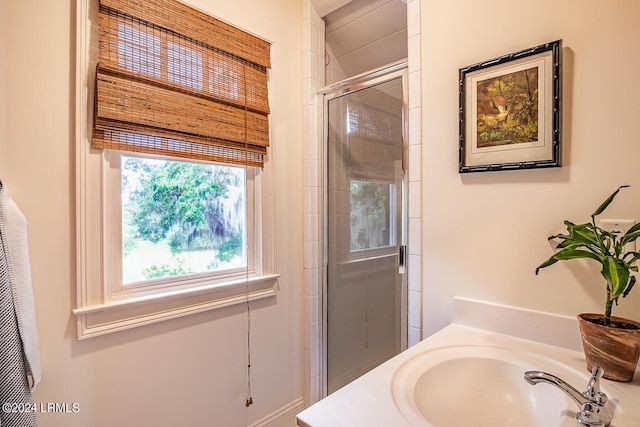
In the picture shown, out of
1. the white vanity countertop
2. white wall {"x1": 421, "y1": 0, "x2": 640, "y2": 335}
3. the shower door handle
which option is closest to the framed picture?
white wall {"x1": 421, "y1": 0, "x2": 640, "y2": 335}

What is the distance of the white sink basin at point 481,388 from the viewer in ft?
2.69

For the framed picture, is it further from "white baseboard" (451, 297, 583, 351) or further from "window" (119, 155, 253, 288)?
"window" (119, 155, 253, 288)

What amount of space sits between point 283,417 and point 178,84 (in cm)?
187

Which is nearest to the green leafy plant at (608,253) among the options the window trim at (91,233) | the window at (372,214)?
the window at (372,214)

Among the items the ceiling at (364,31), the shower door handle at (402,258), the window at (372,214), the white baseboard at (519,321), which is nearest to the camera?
the white baseboard at (519,321)

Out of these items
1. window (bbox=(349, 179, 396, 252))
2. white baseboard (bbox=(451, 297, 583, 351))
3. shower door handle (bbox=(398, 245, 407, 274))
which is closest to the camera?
white baseboard (bbox=(451, 297, 583, 351))

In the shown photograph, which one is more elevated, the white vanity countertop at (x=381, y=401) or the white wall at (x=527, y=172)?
the white wall at (x=527, y=172)

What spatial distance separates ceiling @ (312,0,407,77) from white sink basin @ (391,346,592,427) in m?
1.59

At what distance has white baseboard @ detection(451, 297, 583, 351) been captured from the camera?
104 centimetres

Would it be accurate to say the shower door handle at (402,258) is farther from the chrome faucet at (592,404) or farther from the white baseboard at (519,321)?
the chrome faucet at (592,404)

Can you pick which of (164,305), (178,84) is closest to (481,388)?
(164,305)

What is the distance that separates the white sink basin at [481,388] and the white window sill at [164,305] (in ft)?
3.20

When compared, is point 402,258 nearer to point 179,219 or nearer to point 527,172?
point 527,172

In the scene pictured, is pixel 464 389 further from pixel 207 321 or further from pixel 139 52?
pixel 139 52
